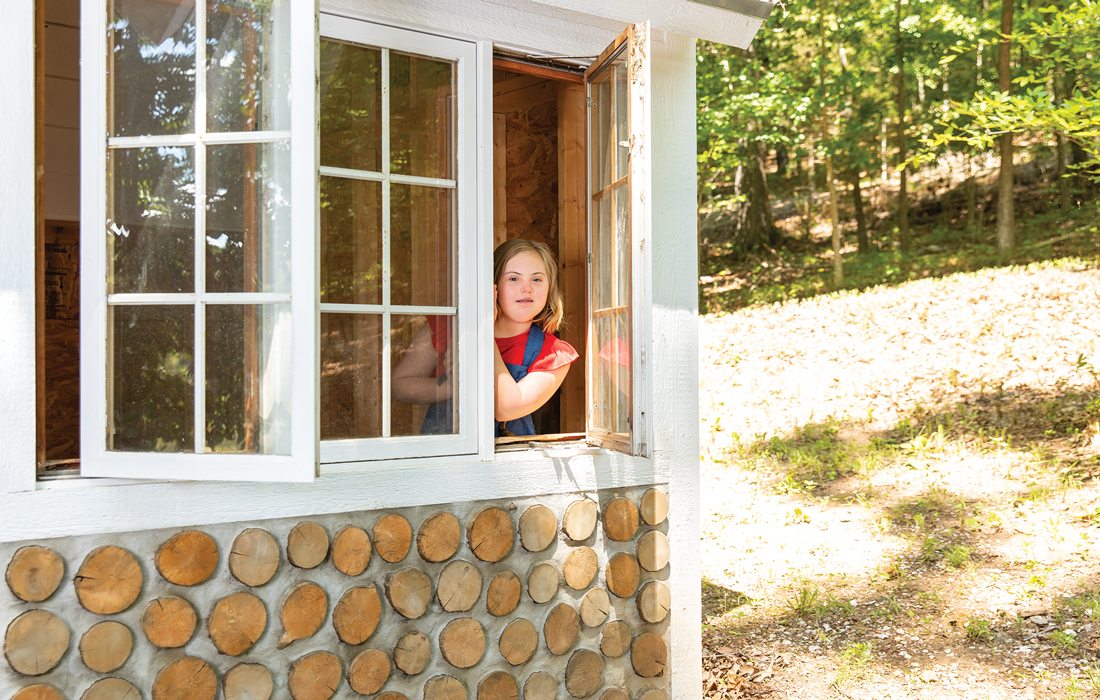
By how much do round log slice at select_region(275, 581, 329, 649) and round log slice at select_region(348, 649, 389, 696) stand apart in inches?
6.6

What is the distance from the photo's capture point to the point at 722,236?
55.2 ft

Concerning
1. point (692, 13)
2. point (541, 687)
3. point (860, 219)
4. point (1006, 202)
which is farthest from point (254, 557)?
point (860, 219)

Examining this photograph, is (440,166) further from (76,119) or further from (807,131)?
(807,131)

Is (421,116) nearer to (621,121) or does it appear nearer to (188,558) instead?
(621,121)

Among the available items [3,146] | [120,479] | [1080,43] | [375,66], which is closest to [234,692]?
[120,479]

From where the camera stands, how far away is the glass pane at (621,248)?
2.84 meters

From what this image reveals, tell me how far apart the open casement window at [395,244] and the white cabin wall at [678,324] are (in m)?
0.72

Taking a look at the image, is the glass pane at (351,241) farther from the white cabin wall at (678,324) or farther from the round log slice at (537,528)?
the white cabin wall at (678,324)

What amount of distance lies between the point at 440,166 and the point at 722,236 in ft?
48.4

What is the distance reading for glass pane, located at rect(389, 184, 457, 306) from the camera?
254 centimetres

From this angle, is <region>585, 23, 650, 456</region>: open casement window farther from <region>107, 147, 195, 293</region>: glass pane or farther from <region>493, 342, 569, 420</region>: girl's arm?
<region>107, 147, 195, 293</region>: glass pane

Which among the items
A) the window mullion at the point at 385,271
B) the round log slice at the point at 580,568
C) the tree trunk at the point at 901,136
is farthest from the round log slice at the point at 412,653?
the tree trunk at the point at 901,136

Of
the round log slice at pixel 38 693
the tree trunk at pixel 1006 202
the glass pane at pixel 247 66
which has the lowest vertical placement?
the round log slice at pixel 38 693

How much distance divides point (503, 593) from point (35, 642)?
4.17ft
